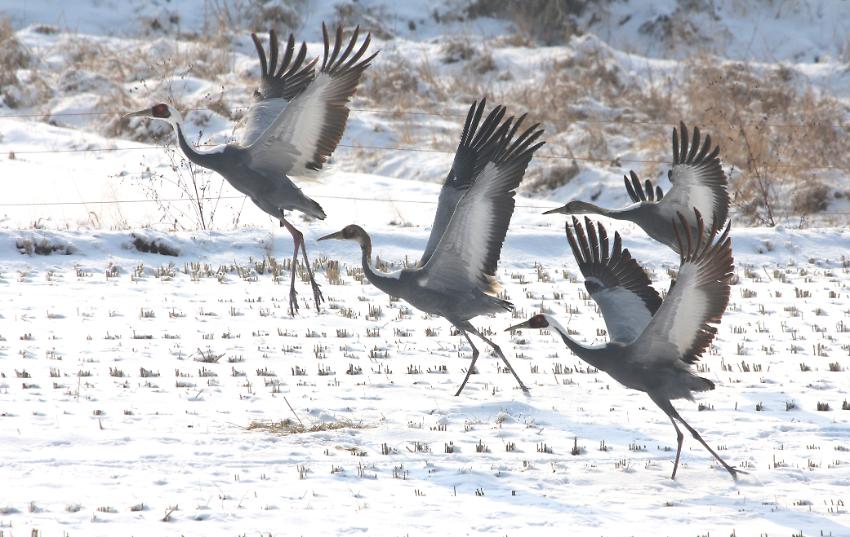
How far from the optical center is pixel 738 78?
20141 millimetres

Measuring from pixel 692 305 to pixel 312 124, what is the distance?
3969 mm

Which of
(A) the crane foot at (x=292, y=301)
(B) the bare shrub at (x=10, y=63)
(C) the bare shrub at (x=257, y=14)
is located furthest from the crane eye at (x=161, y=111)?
(C) the bare shrub at (x=257, y=14)

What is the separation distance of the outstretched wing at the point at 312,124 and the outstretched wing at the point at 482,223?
1692 mm

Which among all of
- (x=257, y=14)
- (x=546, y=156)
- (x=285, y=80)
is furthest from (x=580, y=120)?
(x=285, y=80)

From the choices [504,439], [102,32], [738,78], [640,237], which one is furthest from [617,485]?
[102,32]

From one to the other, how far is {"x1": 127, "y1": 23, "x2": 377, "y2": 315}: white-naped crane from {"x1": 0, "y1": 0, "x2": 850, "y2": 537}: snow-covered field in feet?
1.27

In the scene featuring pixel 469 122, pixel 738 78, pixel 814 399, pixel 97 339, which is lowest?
pixel 97 339

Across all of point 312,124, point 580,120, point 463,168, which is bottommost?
point 463,168

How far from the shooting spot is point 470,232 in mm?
6512

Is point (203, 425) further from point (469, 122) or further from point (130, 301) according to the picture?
point (130, 301)

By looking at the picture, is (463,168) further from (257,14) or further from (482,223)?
(257,14)

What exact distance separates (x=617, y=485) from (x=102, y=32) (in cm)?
2100

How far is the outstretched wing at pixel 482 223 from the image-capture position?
6.46 metres

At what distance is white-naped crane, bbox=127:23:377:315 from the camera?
7980 mm
